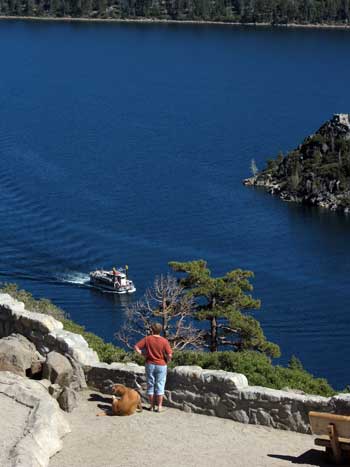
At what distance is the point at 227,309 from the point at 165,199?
172ft

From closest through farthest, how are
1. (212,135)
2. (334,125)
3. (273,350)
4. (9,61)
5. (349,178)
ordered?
1. (273,350)
2. (349,178)
3. (334,125)
4. (212,135)
5. (9,61)

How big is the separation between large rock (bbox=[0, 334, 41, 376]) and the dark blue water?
36.9 m

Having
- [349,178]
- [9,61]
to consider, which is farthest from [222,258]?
[9,61]

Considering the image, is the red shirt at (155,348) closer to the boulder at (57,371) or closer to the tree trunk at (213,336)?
the boulder at (57,371)

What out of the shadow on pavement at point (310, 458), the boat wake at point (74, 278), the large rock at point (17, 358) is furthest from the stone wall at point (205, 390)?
the boat wake at point (74, 278)

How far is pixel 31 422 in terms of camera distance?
17.0 metres

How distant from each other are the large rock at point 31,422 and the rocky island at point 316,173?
274 feet

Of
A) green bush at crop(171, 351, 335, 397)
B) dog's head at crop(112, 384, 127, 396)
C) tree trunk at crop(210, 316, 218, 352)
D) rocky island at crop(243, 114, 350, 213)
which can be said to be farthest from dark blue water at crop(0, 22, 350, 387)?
dog's head at crop(112, 384, 127, 396)

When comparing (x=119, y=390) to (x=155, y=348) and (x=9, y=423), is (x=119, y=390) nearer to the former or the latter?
(x=155, y=348)

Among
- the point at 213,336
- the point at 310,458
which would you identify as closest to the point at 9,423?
the point at 310,458

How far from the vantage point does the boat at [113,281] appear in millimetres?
68438

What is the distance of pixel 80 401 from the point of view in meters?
19.1

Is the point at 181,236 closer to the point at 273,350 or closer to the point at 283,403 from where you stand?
the point at 273,350

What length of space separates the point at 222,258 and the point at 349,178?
99.4ft
